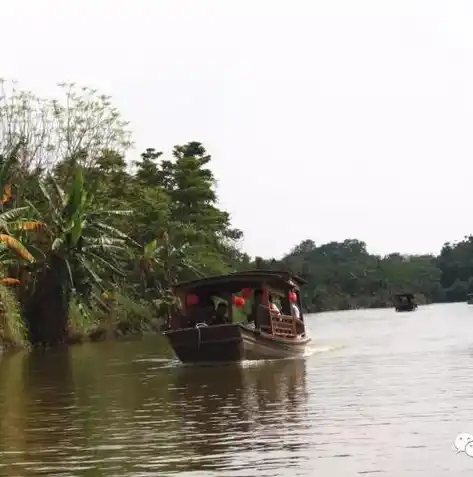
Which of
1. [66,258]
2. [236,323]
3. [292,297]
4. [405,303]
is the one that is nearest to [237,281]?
[236,323]

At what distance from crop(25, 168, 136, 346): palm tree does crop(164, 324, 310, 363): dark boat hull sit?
12149 millimetres

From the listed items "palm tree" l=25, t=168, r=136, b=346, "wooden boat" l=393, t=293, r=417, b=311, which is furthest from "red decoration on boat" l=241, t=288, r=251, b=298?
"wooden boat" l=393, t=293, r=417, b=311

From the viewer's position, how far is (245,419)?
1057cm

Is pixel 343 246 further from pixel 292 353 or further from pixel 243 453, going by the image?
pixel 243 453

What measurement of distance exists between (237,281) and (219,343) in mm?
1635

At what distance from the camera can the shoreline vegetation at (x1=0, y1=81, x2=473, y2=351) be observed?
30.5 metres

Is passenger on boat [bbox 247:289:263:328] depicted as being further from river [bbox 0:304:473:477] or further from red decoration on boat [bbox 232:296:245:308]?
river [bbox 0:304:473:477]

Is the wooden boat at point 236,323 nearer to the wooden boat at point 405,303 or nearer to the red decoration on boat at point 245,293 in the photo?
the red decoration on boat at point 245,293

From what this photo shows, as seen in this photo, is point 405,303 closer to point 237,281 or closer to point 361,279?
point 361,279

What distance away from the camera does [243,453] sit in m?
8.38

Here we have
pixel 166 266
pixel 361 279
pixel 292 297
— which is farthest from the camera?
pixel 361 279

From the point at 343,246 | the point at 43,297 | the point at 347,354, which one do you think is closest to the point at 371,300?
the point at 343,246

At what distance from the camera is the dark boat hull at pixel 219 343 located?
18.6 metres

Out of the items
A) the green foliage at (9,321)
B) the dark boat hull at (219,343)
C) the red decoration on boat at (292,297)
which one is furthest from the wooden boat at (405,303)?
the dark boat hull at (219,343)
